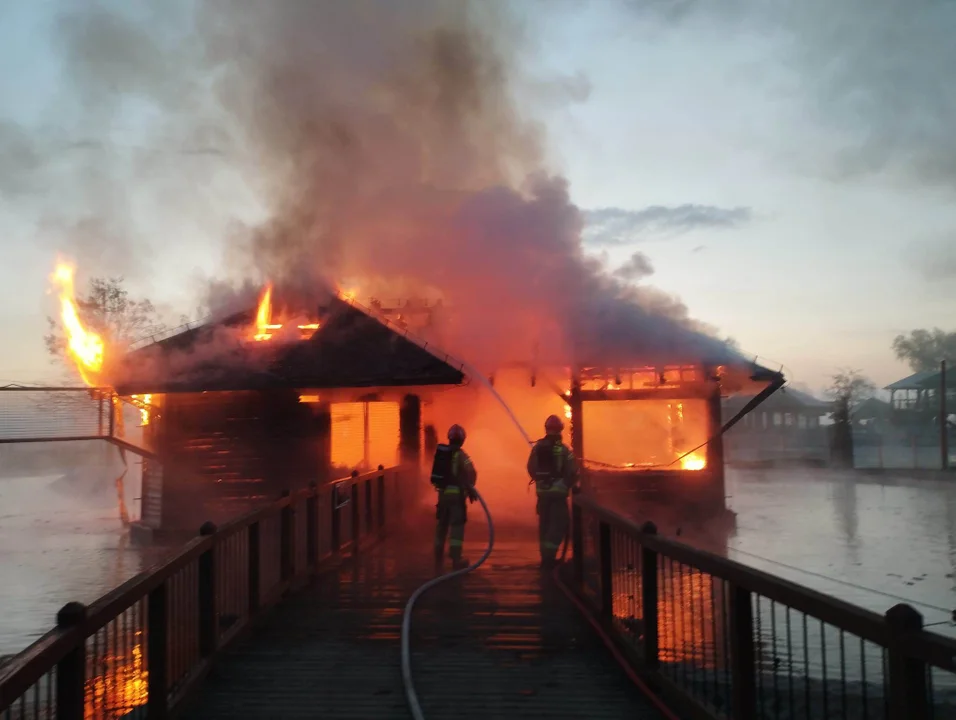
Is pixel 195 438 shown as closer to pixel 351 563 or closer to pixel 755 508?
pixel 351 563

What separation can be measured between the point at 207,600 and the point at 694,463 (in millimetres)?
10139

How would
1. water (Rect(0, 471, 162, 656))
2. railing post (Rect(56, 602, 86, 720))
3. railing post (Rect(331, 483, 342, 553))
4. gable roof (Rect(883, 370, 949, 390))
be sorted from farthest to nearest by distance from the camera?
1. gable roof (Rect(883, 370, 949, 390))
2. railing post (Rect(331, 483, 342, 553))
3. water (Rect(0, 471, 162, 656))
4. railing post (Rect(56, 602, 86, 720))

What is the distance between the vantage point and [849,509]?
18234 mm

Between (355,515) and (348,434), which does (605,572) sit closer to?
(355,515)

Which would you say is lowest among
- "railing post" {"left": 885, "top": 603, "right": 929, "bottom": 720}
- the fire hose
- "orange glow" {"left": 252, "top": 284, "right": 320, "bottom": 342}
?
the fire hose

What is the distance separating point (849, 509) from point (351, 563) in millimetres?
13689

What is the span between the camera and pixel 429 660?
5207mm

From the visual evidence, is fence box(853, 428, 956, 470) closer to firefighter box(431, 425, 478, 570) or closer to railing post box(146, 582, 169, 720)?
firefighter box(431, 425, 478, 570)

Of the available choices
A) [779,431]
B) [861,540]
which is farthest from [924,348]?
[861,540]

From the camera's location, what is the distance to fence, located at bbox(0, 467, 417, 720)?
9.86 feet

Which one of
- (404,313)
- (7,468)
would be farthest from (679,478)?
(7,468)

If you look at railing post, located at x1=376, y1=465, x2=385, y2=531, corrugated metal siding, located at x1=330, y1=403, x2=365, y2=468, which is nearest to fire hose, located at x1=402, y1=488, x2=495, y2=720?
railing post, located at x1=376, y1=465, x2=385, y2=531

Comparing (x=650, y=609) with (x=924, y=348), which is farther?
(x=924, y=348)

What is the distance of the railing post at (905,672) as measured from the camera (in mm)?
2311
